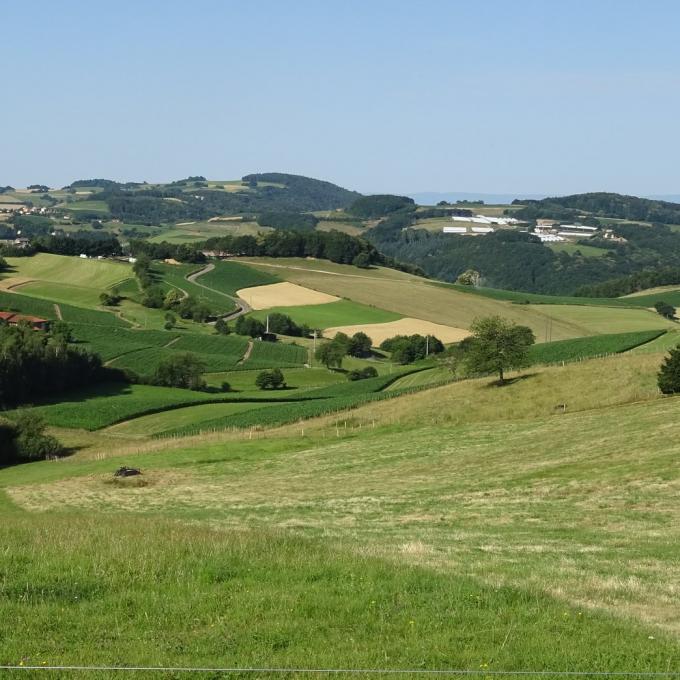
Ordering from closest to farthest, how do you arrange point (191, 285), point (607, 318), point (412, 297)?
point (607, 318), point (412, 297), point (191, 285)

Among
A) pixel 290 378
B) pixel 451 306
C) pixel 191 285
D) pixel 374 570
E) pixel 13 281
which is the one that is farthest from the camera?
pixel 191 285

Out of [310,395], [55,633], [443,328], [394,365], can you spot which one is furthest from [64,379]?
[55,633]

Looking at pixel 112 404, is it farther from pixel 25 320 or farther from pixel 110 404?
pixel 25 320

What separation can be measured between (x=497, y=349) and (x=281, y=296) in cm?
7834

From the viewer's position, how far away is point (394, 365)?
366 feet

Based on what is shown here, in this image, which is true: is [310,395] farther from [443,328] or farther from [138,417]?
[443,328]

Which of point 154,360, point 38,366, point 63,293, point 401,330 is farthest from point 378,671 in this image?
point 63,293

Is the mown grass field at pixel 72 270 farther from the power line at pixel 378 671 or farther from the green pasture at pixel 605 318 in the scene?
the power line at pixel 378 671

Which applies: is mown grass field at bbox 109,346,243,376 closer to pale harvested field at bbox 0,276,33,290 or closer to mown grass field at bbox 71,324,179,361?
mown grass field at bbox 71,324,179,361

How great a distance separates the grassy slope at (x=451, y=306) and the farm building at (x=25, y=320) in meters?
47.9

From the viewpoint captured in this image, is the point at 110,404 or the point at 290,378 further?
the point at 290,378

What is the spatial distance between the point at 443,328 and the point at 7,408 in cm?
6017

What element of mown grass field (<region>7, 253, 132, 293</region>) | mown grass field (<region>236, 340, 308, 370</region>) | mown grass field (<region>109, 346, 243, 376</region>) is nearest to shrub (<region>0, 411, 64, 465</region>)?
mown grass field (<region>109, 346, 243, 376</region>)

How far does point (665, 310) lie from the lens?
482 ft
